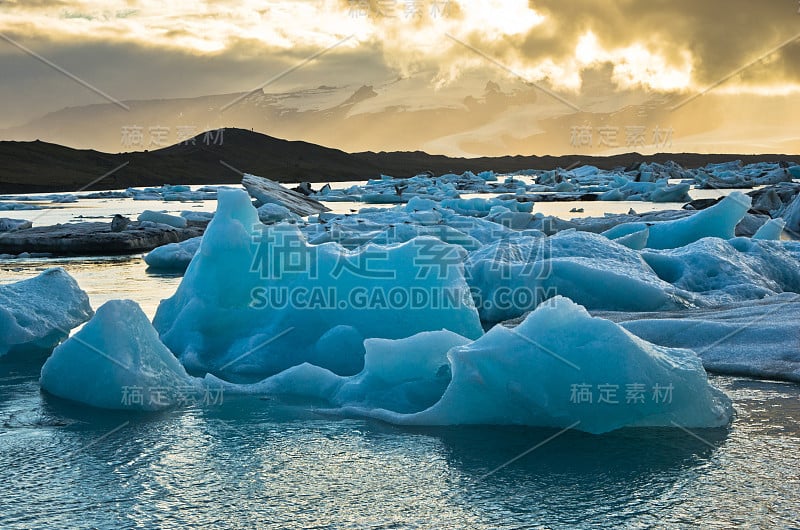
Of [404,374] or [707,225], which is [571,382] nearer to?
[404,374]

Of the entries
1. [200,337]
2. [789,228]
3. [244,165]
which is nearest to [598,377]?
[200,337]

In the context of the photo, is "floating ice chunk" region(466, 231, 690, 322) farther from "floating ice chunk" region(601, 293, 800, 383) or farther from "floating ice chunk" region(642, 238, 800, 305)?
"floating ice chunk" region(601, 293, 800, 383)

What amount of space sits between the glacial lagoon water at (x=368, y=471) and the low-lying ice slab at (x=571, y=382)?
0.33 ft

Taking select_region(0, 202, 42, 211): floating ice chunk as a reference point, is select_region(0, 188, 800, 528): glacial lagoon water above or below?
below

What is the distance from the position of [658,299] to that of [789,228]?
7807 mm

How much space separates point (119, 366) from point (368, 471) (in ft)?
6.44

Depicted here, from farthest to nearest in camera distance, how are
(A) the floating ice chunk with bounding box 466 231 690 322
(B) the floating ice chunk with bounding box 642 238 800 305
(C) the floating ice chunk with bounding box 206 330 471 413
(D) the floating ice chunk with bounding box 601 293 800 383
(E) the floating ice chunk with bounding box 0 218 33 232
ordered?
(E) the floating ice chunk with bounding box 0 218 33 232 < (B) the floating ice chunk with bounding box 642 238 800 305 < (A) the floating ice chunk with bounding box 466 231 690 322 < (D) the floating ice chunk with bounding box 601 293 800 383 < (C) the floating ice chunk with bounding box 206 330 471 413

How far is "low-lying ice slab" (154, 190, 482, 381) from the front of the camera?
6.16 meters

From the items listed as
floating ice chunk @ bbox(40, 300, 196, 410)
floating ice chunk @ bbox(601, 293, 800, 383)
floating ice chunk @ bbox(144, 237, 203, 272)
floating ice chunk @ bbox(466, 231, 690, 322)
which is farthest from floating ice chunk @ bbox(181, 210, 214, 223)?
floating ice chunk @ bbox(40, 300, 196, 410)

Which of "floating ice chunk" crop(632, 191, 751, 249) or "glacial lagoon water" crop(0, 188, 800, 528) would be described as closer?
"glacial lagoon water" crop(0, 188, 800, 528)

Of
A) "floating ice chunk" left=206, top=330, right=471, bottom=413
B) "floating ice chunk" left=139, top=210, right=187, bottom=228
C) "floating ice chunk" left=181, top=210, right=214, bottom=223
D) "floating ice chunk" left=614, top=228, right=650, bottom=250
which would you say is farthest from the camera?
"floating ice chunk" left=181, top=210, right=214, bottom=223

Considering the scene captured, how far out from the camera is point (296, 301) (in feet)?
21.5

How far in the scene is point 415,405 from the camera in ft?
16.2

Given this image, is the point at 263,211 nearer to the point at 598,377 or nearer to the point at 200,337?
the point at 200,337
